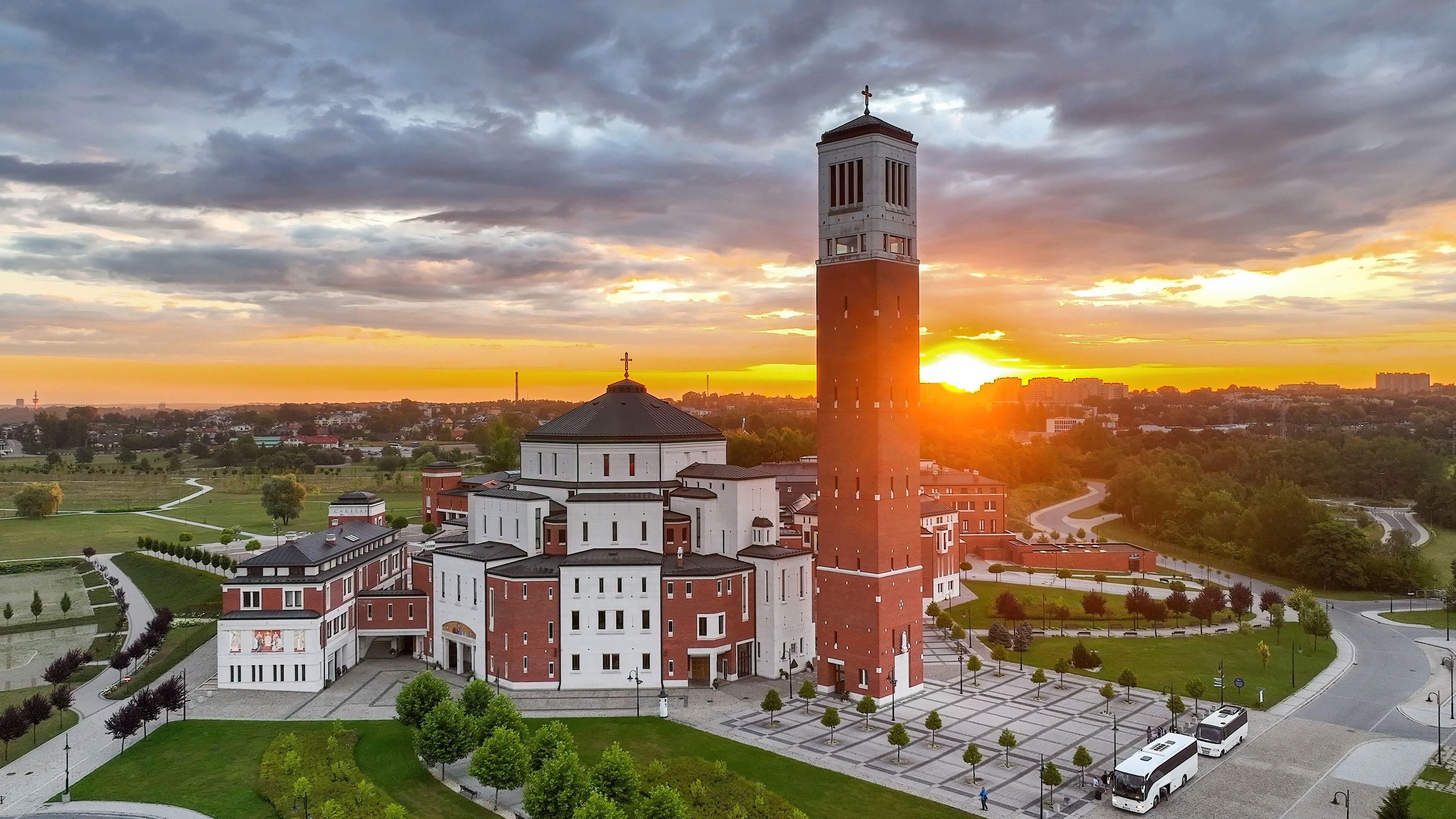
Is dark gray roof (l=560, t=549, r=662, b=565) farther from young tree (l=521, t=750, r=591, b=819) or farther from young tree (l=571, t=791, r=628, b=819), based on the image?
young tree (l=571, t=791, r=628, b=819)

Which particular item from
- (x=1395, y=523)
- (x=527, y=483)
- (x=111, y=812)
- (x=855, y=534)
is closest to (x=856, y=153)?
(x=855, y=534)

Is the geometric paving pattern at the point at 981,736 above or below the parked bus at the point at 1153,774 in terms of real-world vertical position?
below

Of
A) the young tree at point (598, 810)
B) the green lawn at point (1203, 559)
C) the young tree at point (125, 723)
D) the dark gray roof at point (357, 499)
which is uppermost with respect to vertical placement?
the dark gray roof at point (357, 499)

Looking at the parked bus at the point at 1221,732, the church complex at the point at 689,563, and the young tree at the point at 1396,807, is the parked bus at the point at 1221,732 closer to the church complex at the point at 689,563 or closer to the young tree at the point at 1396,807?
the young tree at the point at 1396,807

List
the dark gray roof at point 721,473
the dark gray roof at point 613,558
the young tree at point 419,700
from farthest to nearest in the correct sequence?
the dark gray roof at point 721,473 < the dark gray roof at point 613,558 < the young tree at point 419,700

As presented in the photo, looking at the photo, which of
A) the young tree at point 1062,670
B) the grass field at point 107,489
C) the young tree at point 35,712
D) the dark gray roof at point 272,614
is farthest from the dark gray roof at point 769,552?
the grass field at point 107,489

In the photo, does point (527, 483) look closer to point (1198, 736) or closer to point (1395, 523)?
point (1198, 736)

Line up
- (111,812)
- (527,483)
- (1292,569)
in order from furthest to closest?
1. (1292,569)
2. (527,483)
3. (111,812)
